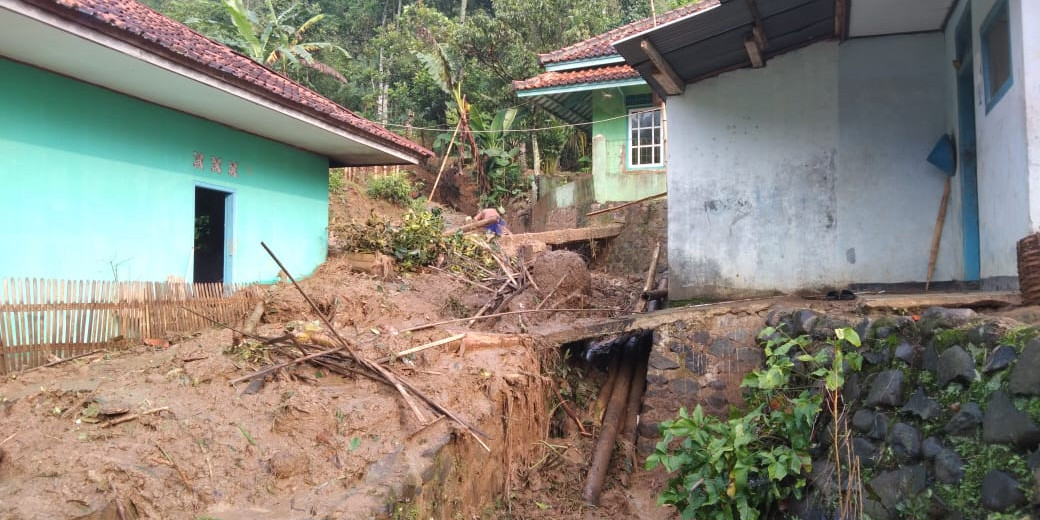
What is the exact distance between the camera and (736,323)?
→ 7855 millimetres

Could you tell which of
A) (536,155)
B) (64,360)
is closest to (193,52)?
(64,360)

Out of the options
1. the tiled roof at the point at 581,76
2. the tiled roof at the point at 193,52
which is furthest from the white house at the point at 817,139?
the tiled roof at the point at 581,76

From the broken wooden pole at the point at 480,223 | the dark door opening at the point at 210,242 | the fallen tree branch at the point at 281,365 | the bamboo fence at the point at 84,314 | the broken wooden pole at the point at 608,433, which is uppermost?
the broken wooden pole at the point at 480,223

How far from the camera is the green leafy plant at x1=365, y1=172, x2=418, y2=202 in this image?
20.2 metres

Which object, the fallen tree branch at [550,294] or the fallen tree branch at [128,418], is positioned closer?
the fallen tree branch at [128,418]

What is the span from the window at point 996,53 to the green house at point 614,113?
9929mm

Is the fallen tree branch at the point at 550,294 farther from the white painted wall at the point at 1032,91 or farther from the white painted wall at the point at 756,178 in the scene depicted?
the white painted wall at the point at 1032,91

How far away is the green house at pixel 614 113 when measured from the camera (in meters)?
16.6

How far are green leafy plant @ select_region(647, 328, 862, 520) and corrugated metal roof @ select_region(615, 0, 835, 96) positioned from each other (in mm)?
3558

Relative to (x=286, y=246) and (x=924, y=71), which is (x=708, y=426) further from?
(x=286, y=246)

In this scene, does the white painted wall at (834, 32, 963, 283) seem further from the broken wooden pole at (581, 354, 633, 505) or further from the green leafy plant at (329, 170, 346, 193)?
the green leafy plant at (329, 170, 346, 193)

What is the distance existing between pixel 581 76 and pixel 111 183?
11.0 metres

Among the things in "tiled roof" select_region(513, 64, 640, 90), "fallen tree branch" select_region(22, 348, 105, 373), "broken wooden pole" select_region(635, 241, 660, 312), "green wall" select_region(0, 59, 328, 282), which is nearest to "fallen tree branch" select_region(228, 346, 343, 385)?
"fallen tree branch" select_region(22, 348, 105, 373)

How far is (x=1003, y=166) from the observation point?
19.8 ft
